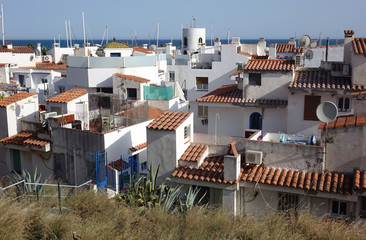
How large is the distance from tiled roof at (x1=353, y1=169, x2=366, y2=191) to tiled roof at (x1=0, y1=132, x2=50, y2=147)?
1381 cm

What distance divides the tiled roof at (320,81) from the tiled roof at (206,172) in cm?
829

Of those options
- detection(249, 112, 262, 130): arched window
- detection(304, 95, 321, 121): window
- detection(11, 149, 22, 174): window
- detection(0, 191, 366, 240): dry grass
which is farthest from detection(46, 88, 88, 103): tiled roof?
detection(304, 95, 321, 121): window

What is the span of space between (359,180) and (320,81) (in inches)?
385

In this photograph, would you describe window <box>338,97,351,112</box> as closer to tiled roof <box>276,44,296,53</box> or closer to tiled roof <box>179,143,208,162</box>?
tiled roof <box>179,143,208,162</box>

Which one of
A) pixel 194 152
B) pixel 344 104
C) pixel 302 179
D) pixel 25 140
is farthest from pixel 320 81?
pixel 25 140

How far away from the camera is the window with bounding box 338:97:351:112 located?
20828 millimetres

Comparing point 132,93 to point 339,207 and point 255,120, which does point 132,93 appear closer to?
point 255,120

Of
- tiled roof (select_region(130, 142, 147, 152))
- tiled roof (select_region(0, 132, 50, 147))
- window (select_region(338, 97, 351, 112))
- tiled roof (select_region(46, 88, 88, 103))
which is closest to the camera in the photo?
tiled roof (select_region(0, 132, 50, 147))

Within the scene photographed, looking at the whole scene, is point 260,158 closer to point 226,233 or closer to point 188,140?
point 188,140

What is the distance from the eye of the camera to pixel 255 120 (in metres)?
22.8

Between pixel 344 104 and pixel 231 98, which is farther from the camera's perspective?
pixel 231 98

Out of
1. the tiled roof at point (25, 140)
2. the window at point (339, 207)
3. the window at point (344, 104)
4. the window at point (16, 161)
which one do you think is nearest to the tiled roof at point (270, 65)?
the window at point (344, 104)

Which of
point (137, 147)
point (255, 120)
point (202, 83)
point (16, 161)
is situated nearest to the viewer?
point (137, 147)

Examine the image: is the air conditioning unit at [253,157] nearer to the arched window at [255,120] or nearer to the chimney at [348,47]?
the arched window at [255,120]
